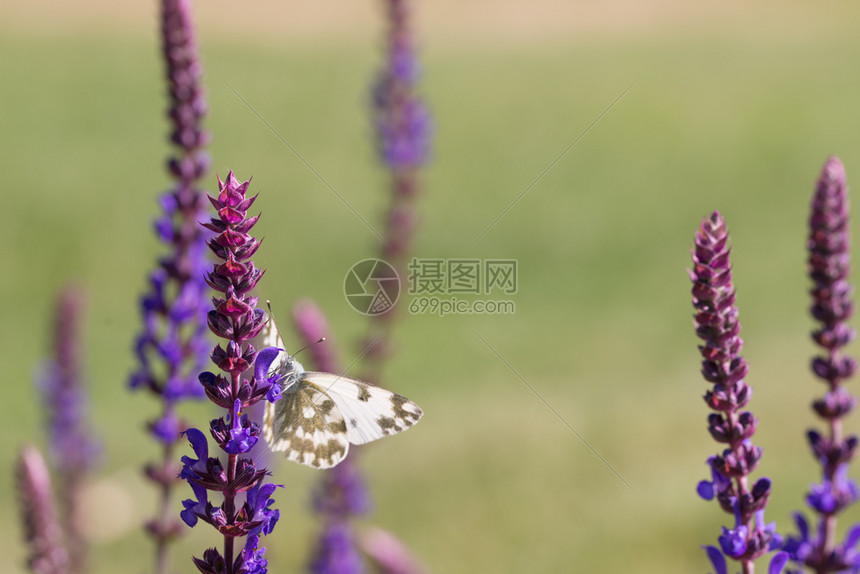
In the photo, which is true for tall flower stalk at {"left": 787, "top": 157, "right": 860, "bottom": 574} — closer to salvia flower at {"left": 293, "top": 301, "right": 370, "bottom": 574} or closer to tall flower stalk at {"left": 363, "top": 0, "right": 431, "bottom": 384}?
Result: salvia flower at {"left": 293, "top": 301, "right": 370, "bottom": 574}

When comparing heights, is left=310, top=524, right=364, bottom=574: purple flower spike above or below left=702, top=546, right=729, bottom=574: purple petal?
above

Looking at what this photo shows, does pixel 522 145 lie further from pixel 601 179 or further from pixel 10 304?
pixel 10 304

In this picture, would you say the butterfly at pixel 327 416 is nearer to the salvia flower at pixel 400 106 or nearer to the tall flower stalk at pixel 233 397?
the tall flower stalk at pixel 233 397

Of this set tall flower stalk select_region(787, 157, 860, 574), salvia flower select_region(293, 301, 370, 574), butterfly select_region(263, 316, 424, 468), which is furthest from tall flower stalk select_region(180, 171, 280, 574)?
salvia flower select_region(293, 301, 370, 574)

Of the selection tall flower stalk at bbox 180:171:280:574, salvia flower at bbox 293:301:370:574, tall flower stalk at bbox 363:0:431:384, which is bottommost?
tall flower stalk at bbox 180:171:280:574

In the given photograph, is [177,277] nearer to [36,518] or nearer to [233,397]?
[36,518]

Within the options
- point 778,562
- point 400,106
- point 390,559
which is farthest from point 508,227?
point 778,562

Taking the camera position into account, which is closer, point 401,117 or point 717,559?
point 717,559
